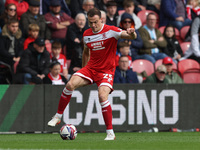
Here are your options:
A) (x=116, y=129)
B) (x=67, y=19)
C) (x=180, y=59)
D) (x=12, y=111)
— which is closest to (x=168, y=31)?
(x=180, y=59)

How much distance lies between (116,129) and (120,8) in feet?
17.3

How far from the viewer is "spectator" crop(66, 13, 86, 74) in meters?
14.2

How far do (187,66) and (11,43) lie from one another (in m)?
5.07

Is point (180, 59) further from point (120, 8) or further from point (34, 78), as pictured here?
point (34, 78)

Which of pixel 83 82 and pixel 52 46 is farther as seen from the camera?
pixel 52 46

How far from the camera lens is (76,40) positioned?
14438mm

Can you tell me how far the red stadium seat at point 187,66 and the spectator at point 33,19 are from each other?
4.01 metres

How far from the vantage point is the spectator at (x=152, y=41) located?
50.3 feet

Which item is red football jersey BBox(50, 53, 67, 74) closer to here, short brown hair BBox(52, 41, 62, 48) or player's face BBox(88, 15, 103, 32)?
short brown hair BBox(52, 41, 62, 48)

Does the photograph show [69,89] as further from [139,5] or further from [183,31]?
[139,5]

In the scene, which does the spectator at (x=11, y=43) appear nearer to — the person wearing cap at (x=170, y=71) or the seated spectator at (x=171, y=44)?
the person wearing cap at (x=170, y=71)

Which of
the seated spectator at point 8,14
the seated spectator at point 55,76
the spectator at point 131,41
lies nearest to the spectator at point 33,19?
the seated spectator at point 8,14

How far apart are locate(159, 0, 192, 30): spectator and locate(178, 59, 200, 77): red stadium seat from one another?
1757mm

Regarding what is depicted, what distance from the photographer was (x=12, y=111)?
12.4 meters
